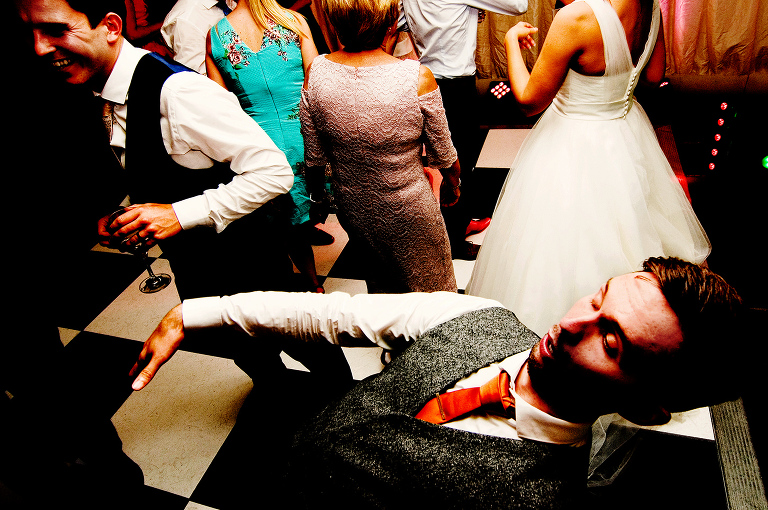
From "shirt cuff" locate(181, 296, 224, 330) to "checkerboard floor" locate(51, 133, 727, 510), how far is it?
0.71 metres

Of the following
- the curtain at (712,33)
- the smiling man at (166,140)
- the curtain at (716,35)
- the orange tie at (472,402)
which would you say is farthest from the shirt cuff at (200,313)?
the curtain at (716,35)

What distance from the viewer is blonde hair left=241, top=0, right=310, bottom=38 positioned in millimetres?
1577

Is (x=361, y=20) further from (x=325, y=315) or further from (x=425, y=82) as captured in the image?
(x=325, y=315)

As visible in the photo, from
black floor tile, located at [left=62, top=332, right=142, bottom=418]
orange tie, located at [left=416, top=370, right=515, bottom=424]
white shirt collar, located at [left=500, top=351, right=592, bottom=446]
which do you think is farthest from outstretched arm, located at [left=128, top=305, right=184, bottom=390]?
black floor tile, located at [left=62, top=332, right=142, bottom=418]

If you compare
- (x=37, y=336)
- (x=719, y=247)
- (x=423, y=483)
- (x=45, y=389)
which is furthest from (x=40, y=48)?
(x=719, y=247)

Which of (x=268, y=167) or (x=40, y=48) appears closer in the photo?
(x=40, y=48)

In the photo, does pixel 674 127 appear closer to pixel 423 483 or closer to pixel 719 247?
pixel 719 247

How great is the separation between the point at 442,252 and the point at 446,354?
87 centimetres

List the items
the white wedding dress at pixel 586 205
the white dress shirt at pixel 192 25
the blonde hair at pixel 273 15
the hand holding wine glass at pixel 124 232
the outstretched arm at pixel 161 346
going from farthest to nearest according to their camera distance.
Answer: the white dress shirt at pixel 192 25 < the blonde hair at pixel 273 15 < the white wedding dress at pixel 586 205 < the hand holding wine glass at pixel 124 232 < the outstretched arm at pixel 161 346

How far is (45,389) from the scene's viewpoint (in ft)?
3.87

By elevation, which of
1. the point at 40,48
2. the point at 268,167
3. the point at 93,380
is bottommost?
the point at 93,380

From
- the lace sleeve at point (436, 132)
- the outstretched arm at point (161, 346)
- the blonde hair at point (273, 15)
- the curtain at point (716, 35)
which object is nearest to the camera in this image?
the outstretched arm at point (161, 346)

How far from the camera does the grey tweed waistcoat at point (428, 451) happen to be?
2.25 feet

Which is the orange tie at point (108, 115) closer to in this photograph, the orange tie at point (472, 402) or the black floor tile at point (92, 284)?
the orange tie at point (472, 402)
